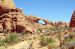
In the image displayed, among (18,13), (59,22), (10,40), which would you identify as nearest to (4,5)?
(18,13)

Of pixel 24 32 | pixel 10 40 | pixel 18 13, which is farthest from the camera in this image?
pixel 18 13

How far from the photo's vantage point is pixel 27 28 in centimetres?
4159

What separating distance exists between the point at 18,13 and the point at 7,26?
11.1ft

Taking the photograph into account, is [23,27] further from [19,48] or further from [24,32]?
[19,48]

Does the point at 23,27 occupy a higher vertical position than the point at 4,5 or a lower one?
lower

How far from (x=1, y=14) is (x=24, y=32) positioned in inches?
319

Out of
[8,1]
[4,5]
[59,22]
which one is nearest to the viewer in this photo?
[4,5]

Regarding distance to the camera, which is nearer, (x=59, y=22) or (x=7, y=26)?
(x=7, y=26)

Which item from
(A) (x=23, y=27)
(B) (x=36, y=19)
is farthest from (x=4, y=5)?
(B) (x=36, y=19)

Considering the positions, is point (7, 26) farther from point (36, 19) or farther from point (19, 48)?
point (36, 19)

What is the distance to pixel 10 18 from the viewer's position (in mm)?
42906

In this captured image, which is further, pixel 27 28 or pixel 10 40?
pixel 27 28

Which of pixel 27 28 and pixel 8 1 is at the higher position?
pixel 8 1

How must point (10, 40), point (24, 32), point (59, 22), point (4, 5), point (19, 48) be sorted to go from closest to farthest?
point (19, 48), point (10, 40), point (24, 32), point (4, 5), point (59, 22)
